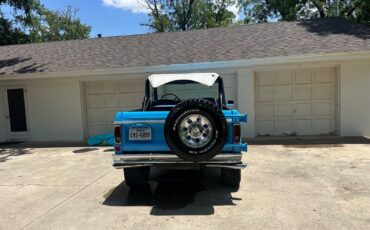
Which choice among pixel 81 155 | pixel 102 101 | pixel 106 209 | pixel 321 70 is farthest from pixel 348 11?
pixel 106 209

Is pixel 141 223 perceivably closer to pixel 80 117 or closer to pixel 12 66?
pixel 80 117

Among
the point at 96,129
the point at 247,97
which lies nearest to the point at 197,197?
the point at 247,97

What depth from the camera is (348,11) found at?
901 inches

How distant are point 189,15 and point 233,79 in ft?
75.0

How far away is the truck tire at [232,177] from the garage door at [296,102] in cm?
615

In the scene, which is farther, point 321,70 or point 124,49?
point 124,49

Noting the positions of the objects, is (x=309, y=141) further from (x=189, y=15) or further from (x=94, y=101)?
(x=189, y=15)

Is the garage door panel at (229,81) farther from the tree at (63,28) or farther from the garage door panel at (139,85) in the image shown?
the tree at (63,28)

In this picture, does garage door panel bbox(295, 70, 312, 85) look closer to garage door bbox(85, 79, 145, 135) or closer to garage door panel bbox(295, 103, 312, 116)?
garage door panel bbox(295, 103, 312, 116)

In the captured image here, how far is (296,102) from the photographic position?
1138 centimetres

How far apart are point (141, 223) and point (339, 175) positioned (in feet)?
13.5

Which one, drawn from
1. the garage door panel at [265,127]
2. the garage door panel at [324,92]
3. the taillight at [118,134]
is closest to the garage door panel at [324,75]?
the garage door panel at [324,92]

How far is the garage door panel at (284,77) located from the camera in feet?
37.2

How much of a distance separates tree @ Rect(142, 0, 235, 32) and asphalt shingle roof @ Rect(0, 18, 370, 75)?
707 inches
